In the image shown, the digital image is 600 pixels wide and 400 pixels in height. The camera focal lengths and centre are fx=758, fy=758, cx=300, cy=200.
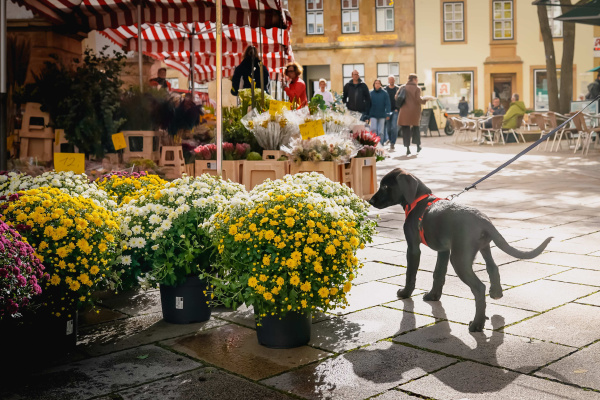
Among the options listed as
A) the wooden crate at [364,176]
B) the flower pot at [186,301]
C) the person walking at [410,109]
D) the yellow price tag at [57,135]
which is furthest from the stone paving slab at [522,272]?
the person walking at [410,109]

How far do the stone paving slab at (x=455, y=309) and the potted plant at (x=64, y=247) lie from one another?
1906 millimetres

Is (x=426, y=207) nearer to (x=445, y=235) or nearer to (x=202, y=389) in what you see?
(x=445, y=235)

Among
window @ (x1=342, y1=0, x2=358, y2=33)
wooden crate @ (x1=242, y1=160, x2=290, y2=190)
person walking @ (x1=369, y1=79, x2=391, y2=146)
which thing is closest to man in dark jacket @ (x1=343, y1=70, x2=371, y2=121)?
person walking @ (x1=369, y1=79, x2=391, y2=146)

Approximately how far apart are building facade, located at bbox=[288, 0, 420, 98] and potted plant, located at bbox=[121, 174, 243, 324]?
32.6 m

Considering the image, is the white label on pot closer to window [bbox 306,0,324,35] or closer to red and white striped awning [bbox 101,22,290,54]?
red and white striped awning [bbox 101,22,290,54]

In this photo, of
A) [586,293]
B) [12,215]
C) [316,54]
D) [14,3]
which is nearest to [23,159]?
[14,3]

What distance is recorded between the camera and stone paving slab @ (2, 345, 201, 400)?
3457mm

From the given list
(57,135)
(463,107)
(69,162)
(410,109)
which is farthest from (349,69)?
(69,162)

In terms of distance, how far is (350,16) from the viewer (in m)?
37.3

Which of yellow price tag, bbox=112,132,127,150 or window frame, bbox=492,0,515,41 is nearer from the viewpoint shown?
yellow price tag, bbox=112,132,127,150

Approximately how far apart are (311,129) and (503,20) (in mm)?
31259

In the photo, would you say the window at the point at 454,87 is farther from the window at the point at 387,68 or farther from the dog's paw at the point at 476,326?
the dog's paw at the point at 476,326

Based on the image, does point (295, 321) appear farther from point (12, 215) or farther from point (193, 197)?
point (12, 215)

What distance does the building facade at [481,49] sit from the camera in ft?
120
